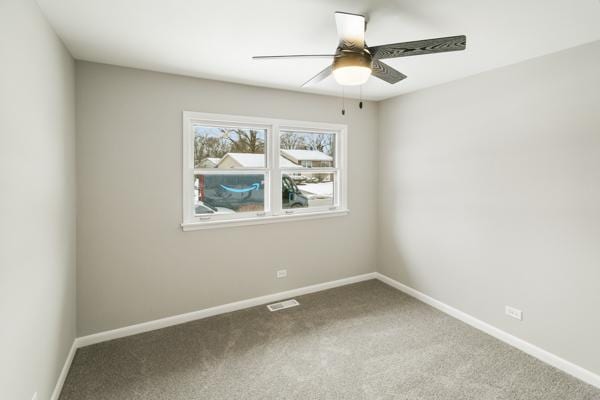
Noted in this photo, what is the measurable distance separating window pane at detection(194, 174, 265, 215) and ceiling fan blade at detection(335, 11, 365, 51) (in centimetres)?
201

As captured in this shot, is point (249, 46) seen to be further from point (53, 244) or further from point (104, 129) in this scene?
point (53, 244)

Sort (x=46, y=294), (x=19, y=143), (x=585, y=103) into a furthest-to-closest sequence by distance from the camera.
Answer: (x=585, y=103)
(x=46, y=294)
(x=19, y=143)

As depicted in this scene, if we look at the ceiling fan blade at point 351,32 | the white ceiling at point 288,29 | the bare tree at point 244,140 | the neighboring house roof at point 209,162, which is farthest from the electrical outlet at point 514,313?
the neighboring house roof at point 209,162

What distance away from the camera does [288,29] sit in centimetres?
212

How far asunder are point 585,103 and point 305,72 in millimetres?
2246

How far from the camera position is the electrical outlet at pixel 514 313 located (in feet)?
9.06

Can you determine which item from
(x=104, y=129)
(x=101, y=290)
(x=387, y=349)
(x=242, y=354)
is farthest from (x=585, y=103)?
(x=101, y=290)

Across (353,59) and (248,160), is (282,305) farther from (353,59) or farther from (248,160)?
(353,59)

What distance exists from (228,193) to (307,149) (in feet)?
3.90

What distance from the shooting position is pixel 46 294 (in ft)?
6.44

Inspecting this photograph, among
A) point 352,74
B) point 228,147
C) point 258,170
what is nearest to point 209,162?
point 228,147

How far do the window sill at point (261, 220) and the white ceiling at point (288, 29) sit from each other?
4.98ft

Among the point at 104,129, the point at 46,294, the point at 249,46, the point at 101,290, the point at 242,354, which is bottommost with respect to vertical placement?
the point at 242,354

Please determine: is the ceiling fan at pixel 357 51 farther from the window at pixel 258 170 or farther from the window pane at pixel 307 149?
the window pane at pixel 307 149
